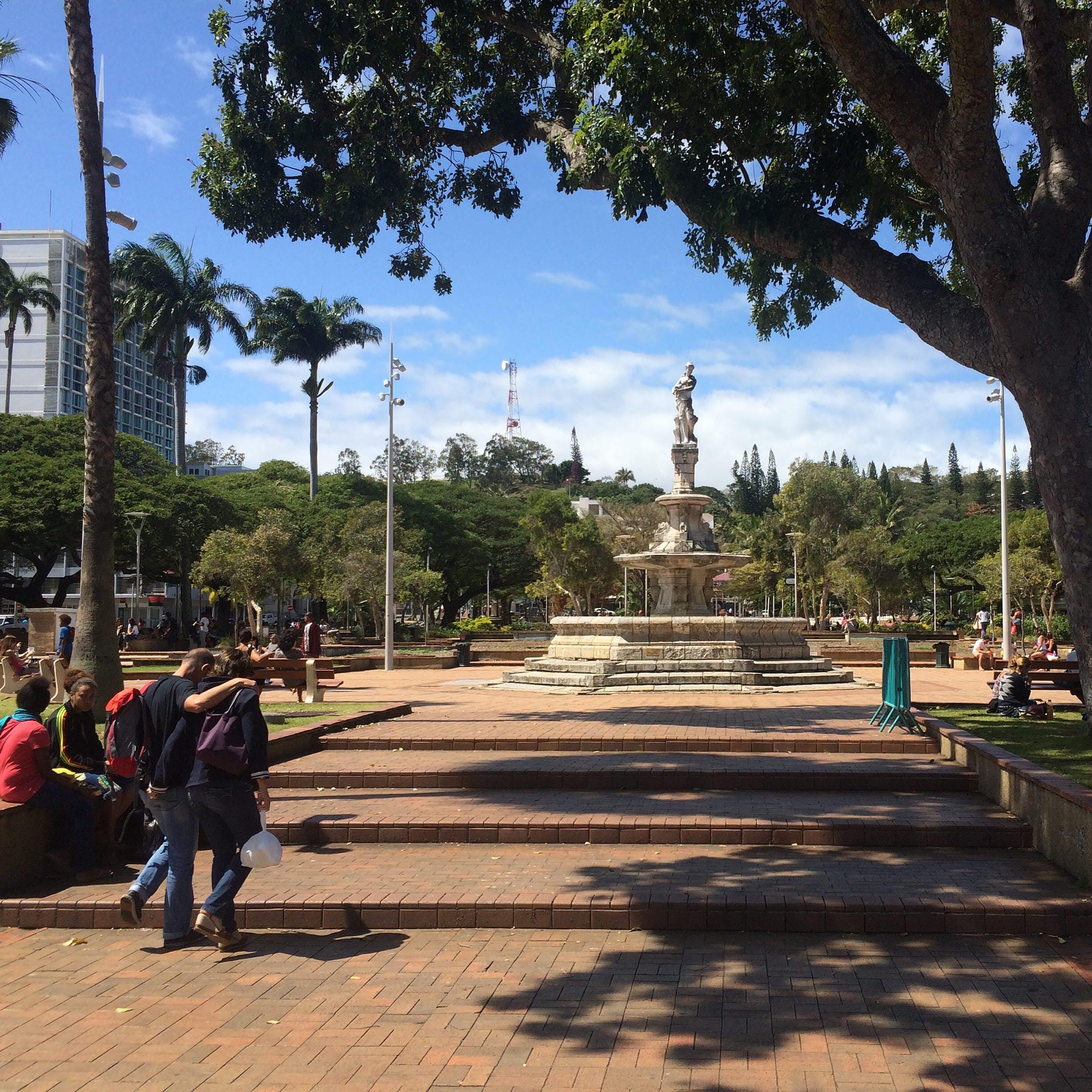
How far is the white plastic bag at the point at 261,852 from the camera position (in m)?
5.05

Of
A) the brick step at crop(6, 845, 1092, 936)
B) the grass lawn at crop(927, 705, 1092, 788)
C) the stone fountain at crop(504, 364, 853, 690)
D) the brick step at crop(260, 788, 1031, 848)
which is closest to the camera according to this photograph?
the brick step at crop(6, 845, 1092, 936)

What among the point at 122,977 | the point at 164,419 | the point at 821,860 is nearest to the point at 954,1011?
the point at 821,860

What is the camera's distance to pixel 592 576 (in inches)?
Result: 1844

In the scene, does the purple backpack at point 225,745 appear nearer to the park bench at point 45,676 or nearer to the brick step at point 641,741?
the brick step at point 641,741

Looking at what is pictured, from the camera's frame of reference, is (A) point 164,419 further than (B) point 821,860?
Yes

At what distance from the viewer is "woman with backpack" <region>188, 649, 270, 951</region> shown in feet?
17.2

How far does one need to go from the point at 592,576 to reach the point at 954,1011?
42455mm

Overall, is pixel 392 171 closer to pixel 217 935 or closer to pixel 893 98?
pixel 893 98

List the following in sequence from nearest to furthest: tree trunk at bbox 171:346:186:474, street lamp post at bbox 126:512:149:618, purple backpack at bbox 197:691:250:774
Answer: purple backpack at bbox 197:691:250:774 → street lamp post at bbox 126:512:149:618 → tree trunk at bbox 171:346:186:474

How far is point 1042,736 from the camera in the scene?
1074 centimetres

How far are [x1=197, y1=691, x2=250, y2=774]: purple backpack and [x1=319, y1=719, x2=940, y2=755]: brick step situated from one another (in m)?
5.68

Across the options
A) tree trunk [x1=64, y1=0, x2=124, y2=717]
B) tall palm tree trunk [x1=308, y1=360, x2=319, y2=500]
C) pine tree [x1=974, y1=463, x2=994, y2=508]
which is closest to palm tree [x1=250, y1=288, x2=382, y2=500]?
tall palm tree trunk [x1=308, y1=360, x2=319, y2=500]

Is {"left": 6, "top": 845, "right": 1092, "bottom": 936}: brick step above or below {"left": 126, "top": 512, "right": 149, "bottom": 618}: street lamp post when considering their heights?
below

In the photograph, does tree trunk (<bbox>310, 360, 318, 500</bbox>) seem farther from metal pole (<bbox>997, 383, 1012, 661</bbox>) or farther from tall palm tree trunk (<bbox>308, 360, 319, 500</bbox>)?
metal pole (<bbox>997, 383, 1012, 661</bbox>)
